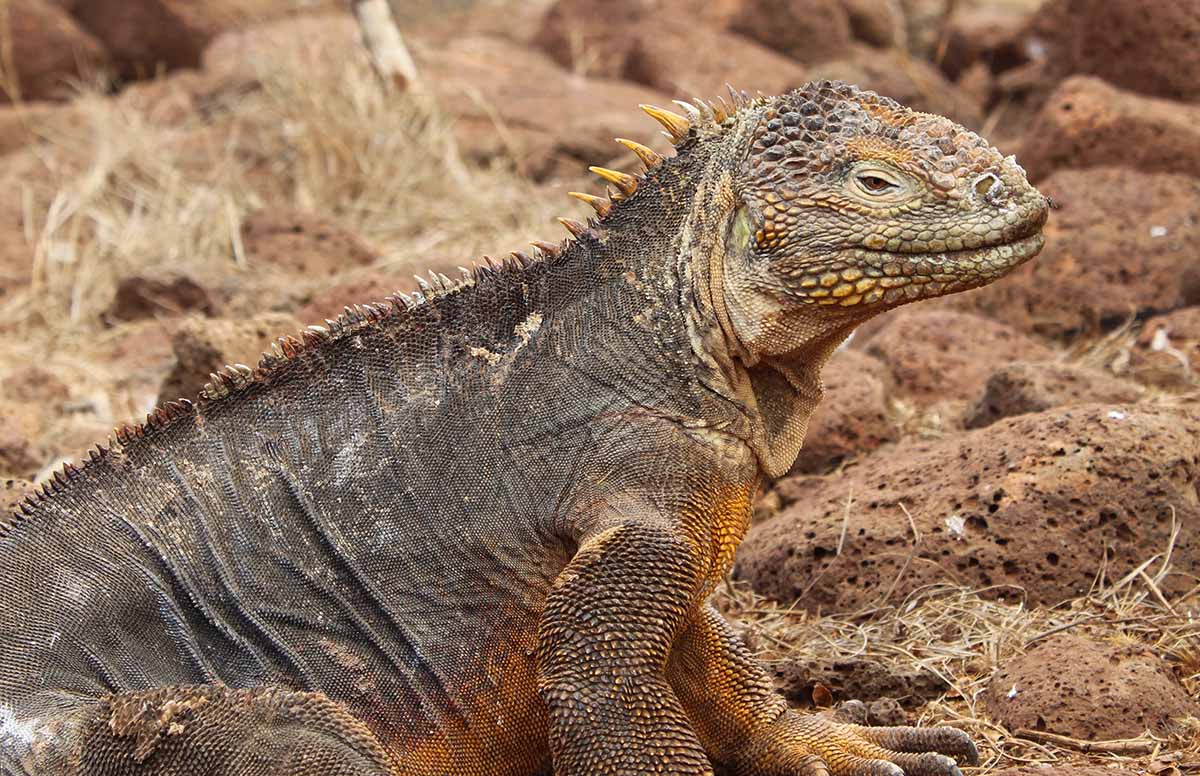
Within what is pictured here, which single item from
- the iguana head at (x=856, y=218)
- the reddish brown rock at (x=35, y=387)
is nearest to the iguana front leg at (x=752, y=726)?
the iguana head at (x=856, y=218)

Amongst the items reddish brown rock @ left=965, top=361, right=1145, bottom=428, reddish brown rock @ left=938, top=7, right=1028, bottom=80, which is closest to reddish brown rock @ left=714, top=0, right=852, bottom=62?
reddish brown rock @ left=938, top=7, right=1028, bottom=80

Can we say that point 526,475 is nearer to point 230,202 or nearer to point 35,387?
point 35,387

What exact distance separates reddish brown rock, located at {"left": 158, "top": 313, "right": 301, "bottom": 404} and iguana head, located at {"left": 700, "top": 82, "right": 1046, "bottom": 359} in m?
2.92

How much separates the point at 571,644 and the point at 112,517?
137 cm

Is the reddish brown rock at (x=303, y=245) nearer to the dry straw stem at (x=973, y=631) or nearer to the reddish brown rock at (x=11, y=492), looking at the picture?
the reddish brown rock at (x=11, y=492)

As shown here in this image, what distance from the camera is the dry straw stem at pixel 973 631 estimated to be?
472 cm

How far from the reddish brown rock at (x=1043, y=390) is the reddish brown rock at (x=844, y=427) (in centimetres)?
45

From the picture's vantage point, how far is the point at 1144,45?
10.3 metres

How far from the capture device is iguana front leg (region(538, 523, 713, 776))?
12.0 feet

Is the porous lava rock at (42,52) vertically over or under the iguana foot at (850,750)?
under

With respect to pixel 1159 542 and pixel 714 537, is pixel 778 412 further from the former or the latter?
pixel 1159 542

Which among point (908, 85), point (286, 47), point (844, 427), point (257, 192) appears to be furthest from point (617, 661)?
point (908, 85)

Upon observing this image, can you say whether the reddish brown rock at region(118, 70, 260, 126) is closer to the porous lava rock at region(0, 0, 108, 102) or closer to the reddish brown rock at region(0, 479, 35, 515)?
the porous lava rock at region(0, 0, 108, 102)

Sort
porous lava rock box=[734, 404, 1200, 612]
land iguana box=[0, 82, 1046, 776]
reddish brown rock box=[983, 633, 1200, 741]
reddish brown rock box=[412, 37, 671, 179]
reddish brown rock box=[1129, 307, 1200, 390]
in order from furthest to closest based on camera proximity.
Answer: reddish brown rock box=[412, 37, 671, 179] < reddish brown rock box=[1129, 307, 1200, 390] < porous lava rock box=[734, 404, 1200, 612] < reddish brown rock box=[983, 633, 1200, 741] < land iguana box=[0, 82, 1046, 776]
